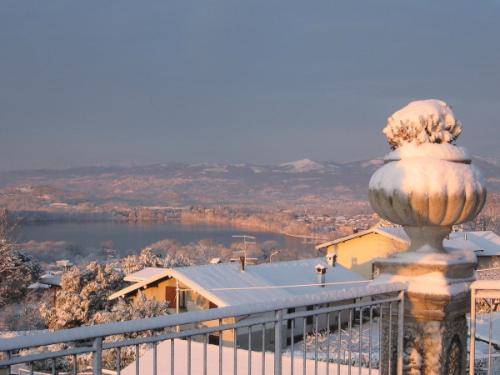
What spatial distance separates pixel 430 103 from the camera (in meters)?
4.03

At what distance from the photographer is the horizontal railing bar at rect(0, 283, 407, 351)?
2.25m

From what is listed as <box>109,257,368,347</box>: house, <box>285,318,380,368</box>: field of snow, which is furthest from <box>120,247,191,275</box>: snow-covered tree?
<box>285,318,380,368</box>: field of snow

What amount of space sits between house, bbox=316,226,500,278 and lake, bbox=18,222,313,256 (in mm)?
35147

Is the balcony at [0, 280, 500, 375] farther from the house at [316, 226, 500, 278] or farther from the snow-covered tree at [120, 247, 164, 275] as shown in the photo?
the snow-covered tree at [120, 247, 164, 275]

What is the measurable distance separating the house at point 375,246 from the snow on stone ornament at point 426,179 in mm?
27015

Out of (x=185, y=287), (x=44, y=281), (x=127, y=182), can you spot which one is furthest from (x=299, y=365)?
(x=127, y=182)

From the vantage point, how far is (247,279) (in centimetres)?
2366

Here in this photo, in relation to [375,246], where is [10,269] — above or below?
below

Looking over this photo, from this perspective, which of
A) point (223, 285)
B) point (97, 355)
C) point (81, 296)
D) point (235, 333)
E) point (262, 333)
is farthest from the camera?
point (81, 296)

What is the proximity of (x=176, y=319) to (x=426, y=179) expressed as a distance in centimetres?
184

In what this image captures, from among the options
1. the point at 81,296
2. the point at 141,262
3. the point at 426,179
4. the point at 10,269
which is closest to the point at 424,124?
the point at 426,179

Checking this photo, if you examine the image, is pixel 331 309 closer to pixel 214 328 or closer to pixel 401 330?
pixel 401 330

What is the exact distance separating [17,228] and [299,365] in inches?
1093

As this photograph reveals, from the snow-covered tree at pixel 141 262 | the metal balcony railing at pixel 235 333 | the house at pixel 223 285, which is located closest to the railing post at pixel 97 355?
the metal balcony railing at pixel 235 333
